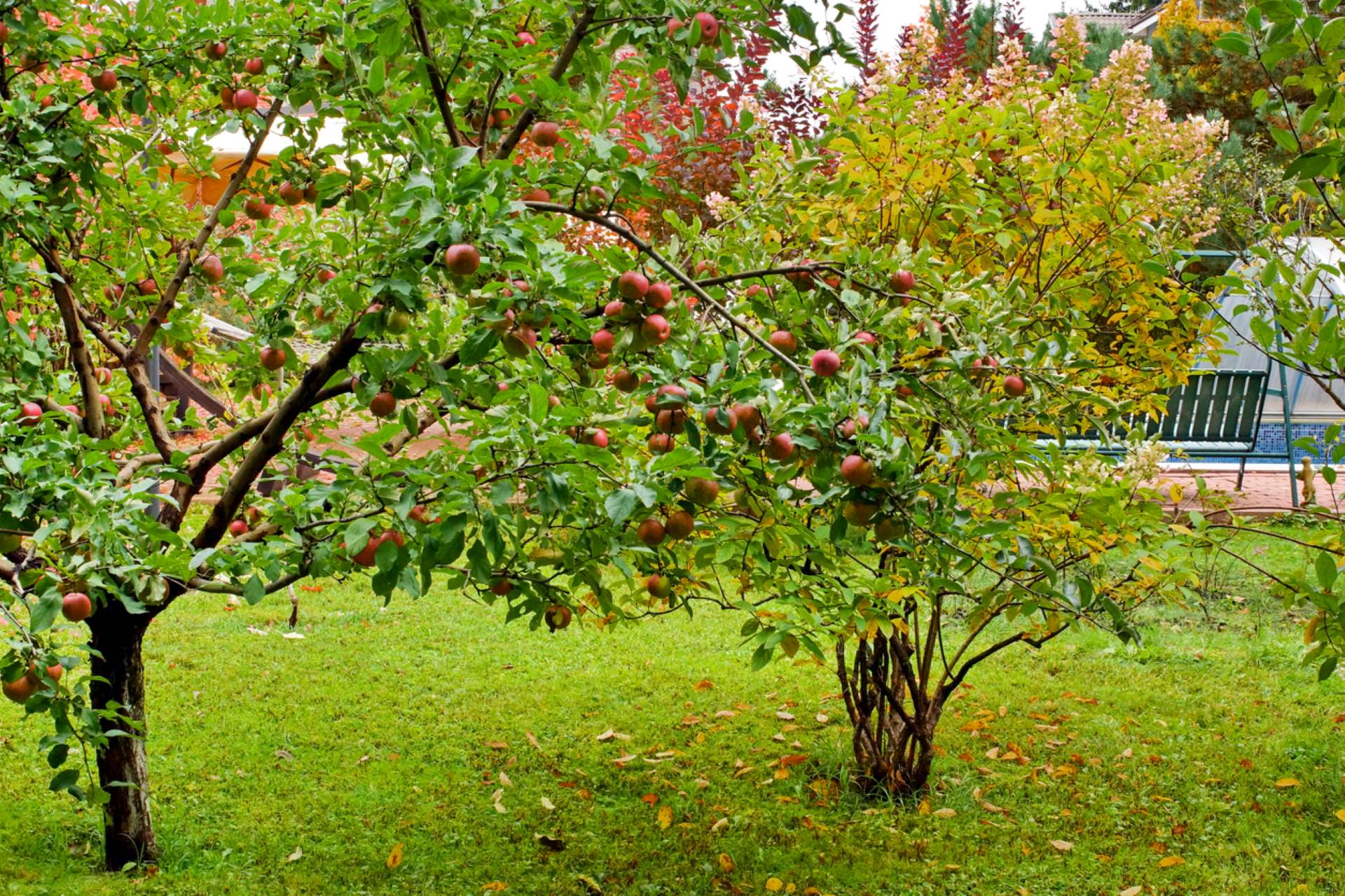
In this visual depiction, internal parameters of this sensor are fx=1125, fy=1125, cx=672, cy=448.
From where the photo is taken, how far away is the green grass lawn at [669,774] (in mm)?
3369

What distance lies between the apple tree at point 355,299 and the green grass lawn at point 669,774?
577 mm

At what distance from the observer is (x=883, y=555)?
140 inches

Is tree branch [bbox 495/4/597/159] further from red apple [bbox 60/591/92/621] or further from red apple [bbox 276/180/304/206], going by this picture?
red apple [bbox 60/591/92/621]

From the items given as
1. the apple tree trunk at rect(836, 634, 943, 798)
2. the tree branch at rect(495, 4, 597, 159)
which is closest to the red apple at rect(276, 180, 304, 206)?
the tree branch at rect(495, 4, 597, 159)

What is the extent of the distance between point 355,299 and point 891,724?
9.13 ft

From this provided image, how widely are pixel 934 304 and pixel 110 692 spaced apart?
2.50 metres

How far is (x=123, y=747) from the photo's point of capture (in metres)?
3.18

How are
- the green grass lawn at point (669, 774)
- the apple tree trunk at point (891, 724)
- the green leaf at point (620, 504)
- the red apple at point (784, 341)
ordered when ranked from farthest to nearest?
the apple tree trunk at point (891, 724), the green grass lawn at point (669, 774), the red apple at point (784, 341), the green leaf at point (620, 504)

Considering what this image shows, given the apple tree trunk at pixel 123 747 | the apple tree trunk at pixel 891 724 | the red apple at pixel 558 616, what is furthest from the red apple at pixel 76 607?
the apple tree trunk at pixel 891 724

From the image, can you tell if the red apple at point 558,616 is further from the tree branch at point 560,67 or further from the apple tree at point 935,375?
Answer: the tree branch at point 560,67

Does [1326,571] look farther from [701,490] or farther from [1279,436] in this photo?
[1279,436]

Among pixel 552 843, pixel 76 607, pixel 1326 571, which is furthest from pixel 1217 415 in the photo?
pixel 76 607

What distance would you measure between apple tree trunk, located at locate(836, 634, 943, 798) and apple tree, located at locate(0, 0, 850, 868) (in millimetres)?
1484

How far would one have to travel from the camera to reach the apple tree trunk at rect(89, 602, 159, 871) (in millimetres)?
3133
